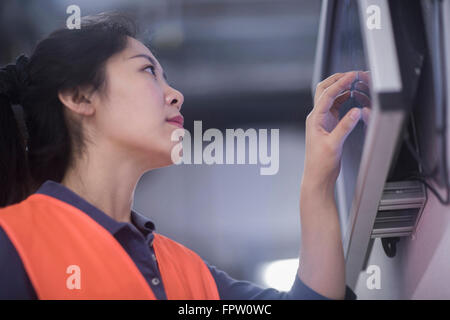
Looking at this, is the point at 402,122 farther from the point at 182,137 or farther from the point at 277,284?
the point at 277,284

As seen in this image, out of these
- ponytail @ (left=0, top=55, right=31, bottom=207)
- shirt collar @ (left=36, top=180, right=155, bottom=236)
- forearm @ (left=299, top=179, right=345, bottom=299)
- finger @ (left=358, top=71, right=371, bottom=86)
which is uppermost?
finger @ (left=358, top=71, right=371, bottom=86)

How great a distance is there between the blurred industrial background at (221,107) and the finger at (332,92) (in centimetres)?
25

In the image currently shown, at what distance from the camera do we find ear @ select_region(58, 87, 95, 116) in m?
1.08

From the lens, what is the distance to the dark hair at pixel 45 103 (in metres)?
1.08

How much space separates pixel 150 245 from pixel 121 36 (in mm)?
498

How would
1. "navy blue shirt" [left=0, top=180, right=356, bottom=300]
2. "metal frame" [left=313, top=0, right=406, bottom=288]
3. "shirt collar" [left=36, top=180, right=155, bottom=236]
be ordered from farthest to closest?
"shirt collar" [left=36, top=180, right=155, bottom=236] → "navy blue shirt" [left=0, top=180, right=356, bottom=300] → "metal frame" [left=313, top=0, right=406, bottom=288]

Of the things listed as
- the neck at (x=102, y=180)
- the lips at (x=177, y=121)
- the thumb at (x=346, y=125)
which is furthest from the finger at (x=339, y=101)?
the neck at (x=102, y=180)

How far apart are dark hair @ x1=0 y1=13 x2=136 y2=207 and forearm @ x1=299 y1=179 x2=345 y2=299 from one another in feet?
1.78

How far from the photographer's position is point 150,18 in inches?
51.3

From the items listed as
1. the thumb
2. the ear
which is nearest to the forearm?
the thumb

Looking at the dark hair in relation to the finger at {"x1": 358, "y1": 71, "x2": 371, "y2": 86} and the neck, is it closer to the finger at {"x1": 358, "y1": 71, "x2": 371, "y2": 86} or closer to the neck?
the neck

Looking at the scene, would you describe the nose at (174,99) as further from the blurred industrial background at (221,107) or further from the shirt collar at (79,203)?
the shirt collar at (79,203)

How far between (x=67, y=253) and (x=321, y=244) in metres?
0.54
